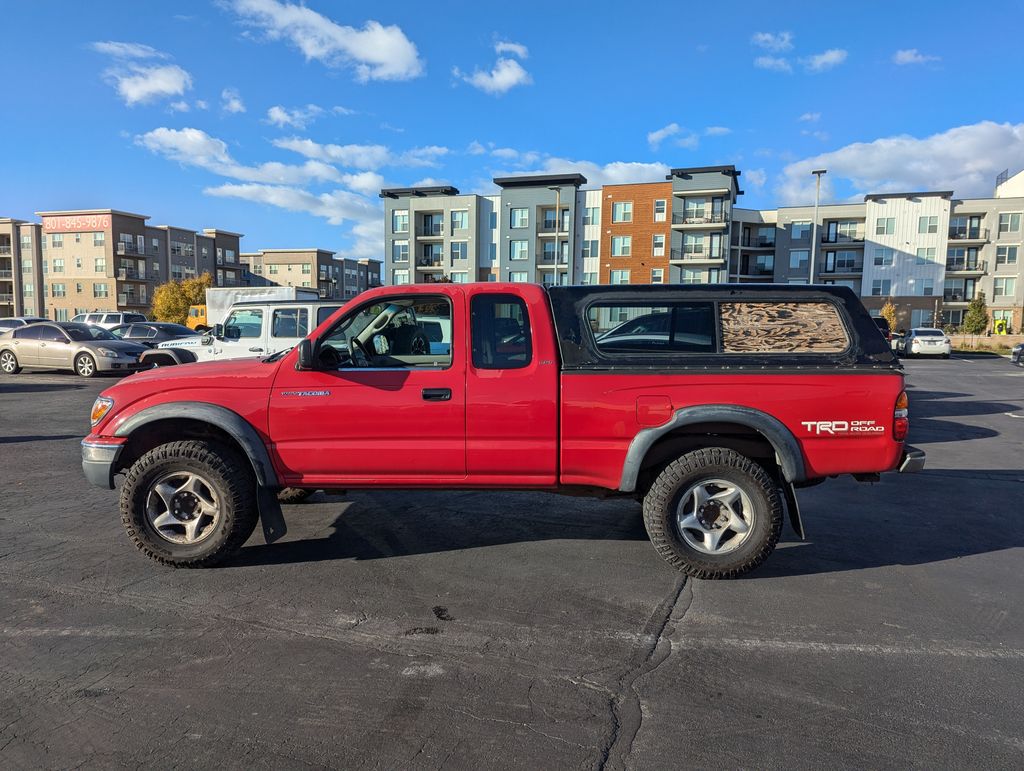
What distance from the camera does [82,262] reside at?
75.9 meters

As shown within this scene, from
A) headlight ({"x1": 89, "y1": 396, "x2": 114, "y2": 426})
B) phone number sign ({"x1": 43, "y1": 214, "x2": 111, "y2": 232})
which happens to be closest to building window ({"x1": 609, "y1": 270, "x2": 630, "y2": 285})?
headlight ({"x1": 89, "y1": 396, "x2": 114, "y2": 426})

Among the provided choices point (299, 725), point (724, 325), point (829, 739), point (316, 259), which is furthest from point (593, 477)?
point (316, 259)

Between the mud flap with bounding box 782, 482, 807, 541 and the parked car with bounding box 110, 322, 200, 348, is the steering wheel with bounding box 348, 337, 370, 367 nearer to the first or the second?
the mud flap with bounding box 782, 482, 807, 541

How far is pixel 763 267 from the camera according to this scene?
219 feet

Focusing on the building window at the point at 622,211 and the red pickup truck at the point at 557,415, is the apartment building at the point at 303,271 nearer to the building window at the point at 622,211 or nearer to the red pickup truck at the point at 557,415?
the building window at the point at 622,211

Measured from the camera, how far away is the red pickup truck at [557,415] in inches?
171

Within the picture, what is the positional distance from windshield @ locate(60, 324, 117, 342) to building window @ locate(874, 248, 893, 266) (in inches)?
2599

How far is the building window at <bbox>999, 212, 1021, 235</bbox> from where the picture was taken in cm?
6406

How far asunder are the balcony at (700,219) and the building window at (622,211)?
3833mm

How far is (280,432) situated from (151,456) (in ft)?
2.97

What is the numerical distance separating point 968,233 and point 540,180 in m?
42.8

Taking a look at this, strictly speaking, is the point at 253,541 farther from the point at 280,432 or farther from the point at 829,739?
the point at 829,739

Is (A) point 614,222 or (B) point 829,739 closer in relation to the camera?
(B) point 829,739

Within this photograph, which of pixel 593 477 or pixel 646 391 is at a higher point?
pixel 646 391
